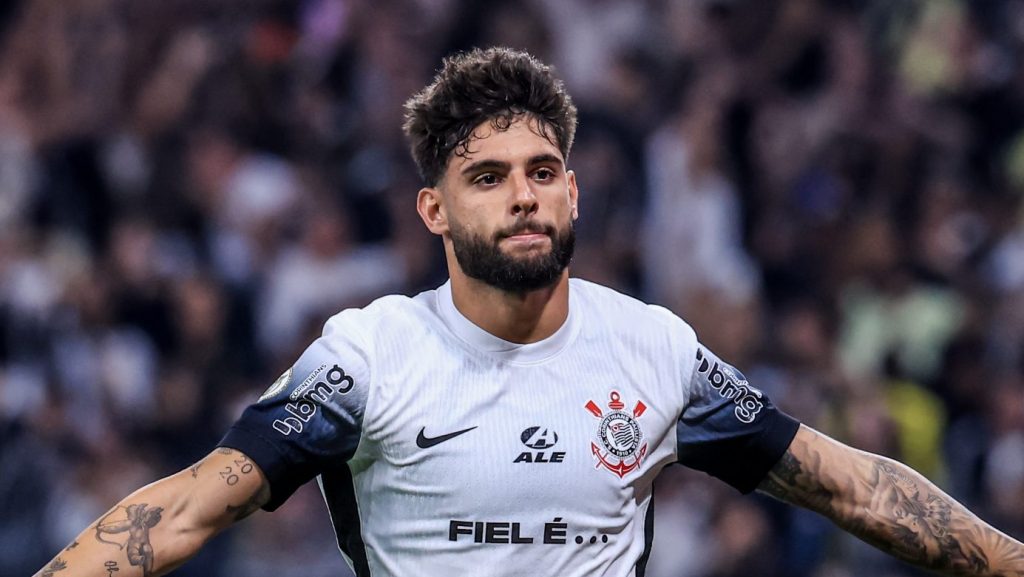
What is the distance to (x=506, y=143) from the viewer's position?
3.96 m

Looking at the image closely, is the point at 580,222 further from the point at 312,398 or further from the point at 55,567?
the point at 55,567

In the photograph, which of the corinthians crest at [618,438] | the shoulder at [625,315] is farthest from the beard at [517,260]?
the corinthians crest at [618,438]

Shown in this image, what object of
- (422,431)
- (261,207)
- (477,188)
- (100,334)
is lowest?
(100,334)

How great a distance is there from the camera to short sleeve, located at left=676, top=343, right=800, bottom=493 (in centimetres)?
411

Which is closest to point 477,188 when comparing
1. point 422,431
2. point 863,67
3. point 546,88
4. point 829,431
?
point 546,88

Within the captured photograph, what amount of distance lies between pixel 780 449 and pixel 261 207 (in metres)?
5.75

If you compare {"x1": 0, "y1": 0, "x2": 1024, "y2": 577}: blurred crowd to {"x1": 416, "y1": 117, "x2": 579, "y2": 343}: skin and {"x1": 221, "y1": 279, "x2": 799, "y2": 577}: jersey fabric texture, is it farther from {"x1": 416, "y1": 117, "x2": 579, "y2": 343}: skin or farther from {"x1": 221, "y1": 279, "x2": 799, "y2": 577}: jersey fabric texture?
{"x1": 416, "y1": 117, "x2": 579, "y2": 343}: skin

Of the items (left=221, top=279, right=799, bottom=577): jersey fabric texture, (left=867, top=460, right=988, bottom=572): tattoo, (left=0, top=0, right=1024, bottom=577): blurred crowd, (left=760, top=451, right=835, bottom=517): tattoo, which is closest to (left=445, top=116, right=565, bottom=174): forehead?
(left=221, top=279, right=799, bottom=577): jersey fabric texture

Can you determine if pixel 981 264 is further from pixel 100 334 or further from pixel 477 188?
pixel 477 188

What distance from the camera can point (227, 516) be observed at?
372 cm

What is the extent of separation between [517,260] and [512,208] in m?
0.13

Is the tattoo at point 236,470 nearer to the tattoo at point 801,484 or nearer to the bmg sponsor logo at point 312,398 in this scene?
the bmg sponsor logo at point 312,398

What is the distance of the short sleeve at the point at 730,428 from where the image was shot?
4.11m

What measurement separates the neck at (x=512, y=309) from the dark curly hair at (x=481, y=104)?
309mm
